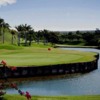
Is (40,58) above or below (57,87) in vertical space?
above

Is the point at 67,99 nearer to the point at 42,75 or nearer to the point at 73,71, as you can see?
the point at 42,75

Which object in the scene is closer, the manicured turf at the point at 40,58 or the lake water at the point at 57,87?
the lake water at the point at 57,87

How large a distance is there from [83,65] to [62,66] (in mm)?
7635

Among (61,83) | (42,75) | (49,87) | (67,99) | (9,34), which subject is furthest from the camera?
(9,34)

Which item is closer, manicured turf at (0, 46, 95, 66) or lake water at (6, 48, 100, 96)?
lake water at (6, 48, 100, 96)

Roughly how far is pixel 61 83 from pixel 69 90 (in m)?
6.87

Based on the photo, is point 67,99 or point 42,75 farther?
point 42,75

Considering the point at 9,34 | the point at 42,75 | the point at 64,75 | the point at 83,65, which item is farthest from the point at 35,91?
the point at 9,34

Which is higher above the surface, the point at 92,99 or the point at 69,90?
the point at 92,99

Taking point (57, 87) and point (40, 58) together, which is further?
point (40, 58)

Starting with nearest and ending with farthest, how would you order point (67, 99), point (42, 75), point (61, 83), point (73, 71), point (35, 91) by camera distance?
point (67, 99) < point (35, 91) < point (61, 83) < point (42, 75) < point (73, 71)

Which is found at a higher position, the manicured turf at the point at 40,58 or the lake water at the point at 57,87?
the manicured turf at the point at 40,58

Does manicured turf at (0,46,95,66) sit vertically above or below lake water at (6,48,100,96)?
above

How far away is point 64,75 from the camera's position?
59625 mm
